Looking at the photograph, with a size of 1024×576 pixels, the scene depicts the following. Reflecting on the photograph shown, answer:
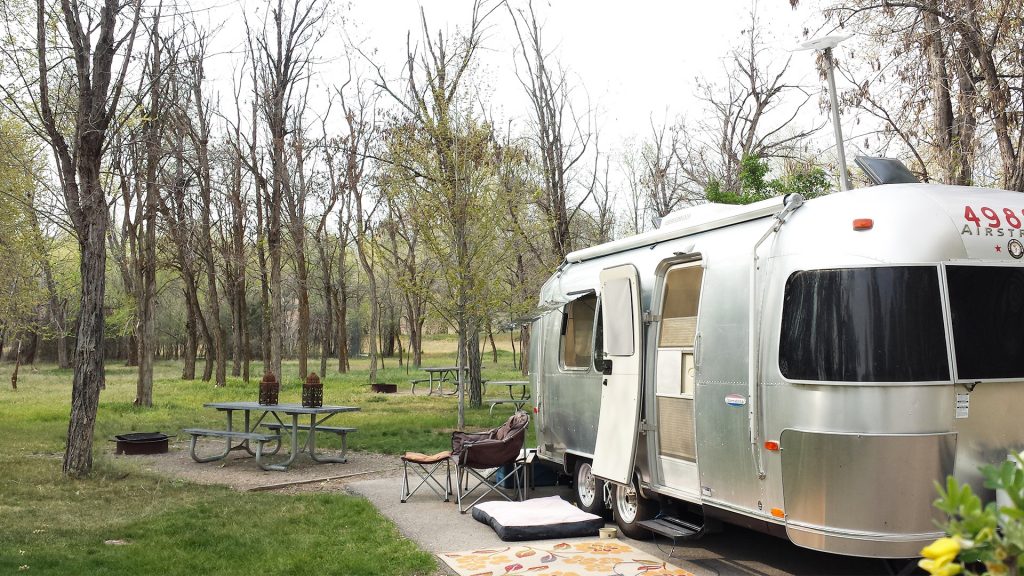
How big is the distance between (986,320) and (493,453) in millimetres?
4753

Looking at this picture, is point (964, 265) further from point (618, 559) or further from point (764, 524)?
point (618, 559)

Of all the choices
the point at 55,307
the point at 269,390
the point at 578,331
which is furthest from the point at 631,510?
the point at 55,307

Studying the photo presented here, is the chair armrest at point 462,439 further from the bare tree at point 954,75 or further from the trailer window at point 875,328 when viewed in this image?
the bare tree at point 954,75

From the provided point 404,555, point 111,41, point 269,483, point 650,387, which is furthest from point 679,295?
point 111,41

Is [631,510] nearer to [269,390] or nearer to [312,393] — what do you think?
[312,393]

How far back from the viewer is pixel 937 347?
196 inches

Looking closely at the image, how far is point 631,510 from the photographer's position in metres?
7.32

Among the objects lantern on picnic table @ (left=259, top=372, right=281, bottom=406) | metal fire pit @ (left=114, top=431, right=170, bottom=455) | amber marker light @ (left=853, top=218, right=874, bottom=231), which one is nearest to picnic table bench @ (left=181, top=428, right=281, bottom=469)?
lantern on picnic table @ (left=259, top=372, right=281, bottom=406)

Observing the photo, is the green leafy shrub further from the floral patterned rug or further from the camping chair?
the camping chair

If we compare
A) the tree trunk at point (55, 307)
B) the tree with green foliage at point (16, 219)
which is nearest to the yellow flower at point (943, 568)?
the tree with green foliage at point (16, 219)

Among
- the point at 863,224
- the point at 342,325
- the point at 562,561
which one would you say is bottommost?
the point at 562,561

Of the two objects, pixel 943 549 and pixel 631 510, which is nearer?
pixel 943 549

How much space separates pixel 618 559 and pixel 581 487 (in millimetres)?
1867

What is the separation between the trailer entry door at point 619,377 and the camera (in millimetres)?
6918
